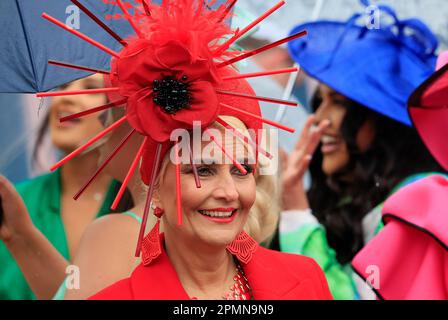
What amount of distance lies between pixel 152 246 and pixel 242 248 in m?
0.23

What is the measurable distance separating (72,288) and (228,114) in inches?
29.9

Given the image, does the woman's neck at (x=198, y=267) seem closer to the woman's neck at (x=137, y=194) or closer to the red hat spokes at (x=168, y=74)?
the red hat spokes at (x=168, y=74)

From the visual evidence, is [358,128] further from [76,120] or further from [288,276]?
[288,276]

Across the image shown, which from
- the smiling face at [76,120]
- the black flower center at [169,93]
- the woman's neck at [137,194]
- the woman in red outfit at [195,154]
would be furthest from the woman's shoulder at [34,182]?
the black flower center at [169,93]

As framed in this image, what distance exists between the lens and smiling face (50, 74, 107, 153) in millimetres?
2883

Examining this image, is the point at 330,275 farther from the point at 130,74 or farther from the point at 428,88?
the point at 130,74

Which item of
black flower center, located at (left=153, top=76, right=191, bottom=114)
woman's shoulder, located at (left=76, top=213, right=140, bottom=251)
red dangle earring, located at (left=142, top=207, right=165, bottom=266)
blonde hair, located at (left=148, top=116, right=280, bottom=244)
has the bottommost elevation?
blonde hair, located at (left=148, top=116, right=280, bottom=244)

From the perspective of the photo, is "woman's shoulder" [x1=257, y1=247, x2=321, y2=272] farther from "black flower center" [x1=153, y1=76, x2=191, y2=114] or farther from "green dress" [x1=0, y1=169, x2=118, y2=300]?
"green dress" [x1=0, y1=169, x2=118, y2=300]

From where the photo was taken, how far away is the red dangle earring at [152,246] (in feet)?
6.01

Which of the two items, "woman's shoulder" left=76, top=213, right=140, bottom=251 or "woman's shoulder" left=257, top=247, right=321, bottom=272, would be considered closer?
"woman's shoulder" left=257, top=247, right=321, bottom=272

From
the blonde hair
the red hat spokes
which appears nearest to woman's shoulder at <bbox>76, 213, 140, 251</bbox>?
the blonde hair

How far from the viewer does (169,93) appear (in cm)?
164

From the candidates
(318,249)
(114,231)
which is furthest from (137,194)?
(318,249)

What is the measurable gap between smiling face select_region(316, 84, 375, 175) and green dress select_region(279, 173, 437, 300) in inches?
16.4
